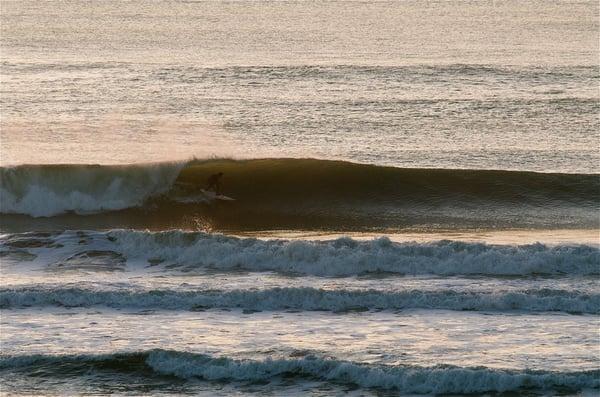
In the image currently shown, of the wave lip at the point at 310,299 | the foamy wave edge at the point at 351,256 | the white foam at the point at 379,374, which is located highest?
the foamy wave edge at the point at 351,256

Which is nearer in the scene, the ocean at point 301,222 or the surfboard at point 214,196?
the ocean at point 301,222

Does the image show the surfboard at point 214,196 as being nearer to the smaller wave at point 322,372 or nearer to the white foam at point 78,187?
Answer: the white foam at point 78,187

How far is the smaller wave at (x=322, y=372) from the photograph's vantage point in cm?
1180

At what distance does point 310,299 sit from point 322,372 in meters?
2.51

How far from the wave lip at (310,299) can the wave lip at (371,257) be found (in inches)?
53.3

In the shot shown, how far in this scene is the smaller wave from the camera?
1180cm

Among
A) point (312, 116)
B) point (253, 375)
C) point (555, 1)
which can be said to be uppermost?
point (555, 1)

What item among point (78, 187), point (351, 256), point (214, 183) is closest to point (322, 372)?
point (351, 256)

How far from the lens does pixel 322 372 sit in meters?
12.3

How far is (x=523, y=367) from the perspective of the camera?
40.1ft

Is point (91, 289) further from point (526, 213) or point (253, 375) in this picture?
point (526, 213)

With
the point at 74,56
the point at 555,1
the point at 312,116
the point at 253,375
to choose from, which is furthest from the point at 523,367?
the point at 555,1

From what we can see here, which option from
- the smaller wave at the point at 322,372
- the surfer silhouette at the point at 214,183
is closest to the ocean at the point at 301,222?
the smaller wave at the point at 322,372

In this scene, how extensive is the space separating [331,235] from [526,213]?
4.21 meters
